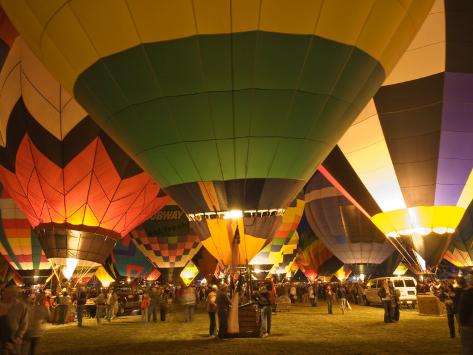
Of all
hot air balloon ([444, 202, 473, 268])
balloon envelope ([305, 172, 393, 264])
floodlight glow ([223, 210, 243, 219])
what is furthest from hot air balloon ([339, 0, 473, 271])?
hot air balloon ([444, 202, 473, 268])

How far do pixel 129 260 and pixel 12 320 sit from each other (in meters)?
30.7

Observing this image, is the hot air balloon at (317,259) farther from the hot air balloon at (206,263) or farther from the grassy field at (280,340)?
the grassy field at (280,340)

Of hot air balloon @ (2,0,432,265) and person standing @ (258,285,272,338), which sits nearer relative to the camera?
hot air balloon @ (2,0,432,265)

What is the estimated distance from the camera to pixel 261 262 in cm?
2148

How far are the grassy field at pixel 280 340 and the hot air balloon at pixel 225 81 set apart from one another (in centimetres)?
165

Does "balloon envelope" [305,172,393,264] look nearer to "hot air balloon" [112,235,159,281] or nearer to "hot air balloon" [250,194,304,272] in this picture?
"hot air balloon" [250,194,304,272]

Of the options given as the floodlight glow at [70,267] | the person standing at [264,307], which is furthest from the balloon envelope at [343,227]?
→ the person standing at [264,307]

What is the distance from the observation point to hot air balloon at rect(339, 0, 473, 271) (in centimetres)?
1034

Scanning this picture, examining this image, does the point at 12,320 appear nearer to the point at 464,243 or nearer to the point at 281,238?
the point at 281,238

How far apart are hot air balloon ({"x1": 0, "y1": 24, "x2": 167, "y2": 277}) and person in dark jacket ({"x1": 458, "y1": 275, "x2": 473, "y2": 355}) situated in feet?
40.2

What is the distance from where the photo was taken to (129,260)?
109 feet

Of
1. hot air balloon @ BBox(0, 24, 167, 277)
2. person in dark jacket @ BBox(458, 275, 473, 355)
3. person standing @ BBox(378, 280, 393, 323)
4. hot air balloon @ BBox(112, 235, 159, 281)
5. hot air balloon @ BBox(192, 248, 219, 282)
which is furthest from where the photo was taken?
hot air balloon @ BBox(192, 248, 219, 282)

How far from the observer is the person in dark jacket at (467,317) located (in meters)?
3.50

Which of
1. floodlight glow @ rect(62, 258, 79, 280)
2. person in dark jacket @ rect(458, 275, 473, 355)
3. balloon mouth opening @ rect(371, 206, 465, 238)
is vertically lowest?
person in dark jacket @ rect(458, 275, 473, 355)
